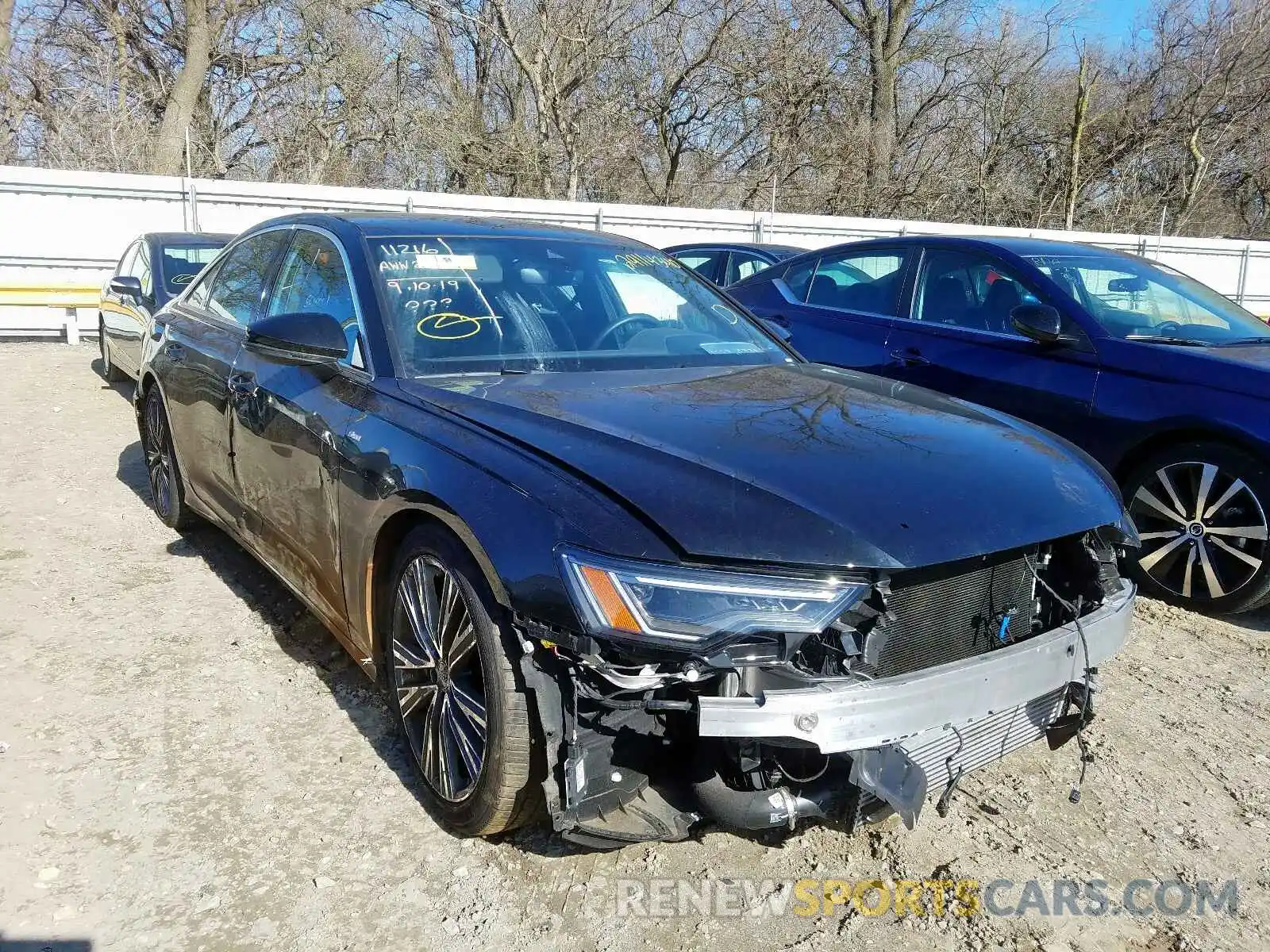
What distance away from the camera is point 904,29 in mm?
26391

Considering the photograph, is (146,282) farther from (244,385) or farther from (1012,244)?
(1012,244)

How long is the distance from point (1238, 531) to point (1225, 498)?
0.49 ft

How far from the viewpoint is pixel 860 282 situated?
6.10 meters

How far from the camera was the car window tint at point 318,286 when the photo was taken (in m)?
3.22

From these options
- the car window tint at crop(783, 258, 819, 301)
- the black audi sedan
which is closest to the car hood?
the black audi sedan

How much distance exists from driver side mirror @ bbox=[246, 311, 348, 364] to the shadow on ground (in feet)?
3.79

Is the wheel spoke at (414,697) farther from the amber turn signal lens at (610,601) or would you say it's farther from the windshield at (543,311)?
the windshield at (543,311)

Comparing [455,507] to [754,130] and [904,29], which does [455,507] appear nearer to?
[754,130]

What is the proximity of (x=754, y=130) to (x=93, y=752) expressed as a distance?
24.7m

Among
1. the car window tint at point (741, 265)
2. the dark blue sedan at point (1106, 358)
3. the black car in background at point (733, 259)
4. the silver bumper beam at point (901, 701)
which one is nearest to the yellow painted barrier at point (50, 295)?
the black car in background at point (733, 259)

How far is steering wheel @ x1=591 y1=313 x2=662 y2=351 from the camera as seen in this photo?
3414mm

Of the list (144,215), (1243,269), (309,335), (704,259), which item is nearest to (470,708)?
(309,335)

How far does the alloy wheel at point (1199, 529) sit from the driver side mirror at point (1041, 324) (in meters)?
0.82

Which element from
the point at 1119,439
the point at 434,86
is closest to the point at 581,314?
the point at 1119,439
